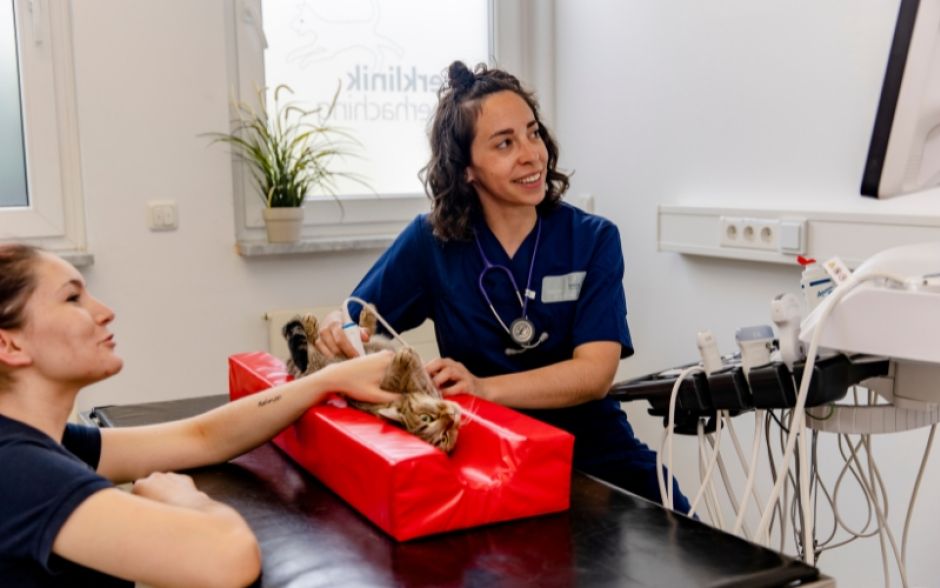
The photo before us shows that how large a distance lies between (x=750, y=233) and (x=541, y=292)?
88 cm

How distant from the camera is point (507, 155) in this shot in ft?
6.27

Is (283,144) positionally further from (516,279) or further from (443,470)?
(443,470)

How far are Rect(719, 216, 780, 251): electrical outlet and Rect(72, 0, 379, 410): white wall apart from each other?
1399 mm

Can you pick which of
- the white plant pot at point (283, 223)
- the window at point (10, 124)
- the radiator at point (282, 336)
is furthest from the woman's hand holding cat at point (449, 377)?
the window at point (10, 124)

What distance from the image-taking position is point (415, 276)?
200cm

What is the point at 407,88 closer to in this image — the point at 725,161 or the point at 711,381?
the point at 725,161

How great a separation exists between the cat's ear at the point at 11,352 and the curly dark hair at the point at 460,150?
0.94 m

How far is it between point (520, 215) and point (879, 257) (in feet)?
2.60

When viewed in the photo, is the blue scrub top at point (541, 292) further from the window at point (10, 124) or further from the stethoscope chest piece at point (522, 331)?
the window at point (10, 124)

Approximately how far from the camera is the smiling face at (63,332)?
1.17 metres

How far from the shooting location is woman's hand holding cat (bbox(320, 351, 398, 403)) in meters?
1.38

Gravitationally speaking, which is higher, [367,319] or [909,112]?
[909,112]

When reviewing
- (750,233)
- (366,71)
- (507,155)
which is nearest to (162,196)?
(366,71)

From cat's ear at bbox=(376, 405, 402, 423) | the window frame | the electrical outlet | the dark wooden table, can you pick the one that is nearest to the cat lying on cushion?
cat's ear at bbox=(376, 405, 402, 423)
